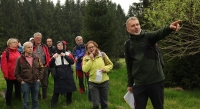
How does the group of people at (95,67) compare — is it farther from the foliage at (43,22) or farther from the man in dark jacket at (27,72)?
the foliage at (43,22)

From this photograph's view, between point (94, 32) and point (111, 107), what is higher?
point (94, 32)

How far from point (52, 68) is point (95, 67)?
5.72 ft

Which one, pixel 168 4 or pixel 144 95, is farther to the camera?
pixel 168 4

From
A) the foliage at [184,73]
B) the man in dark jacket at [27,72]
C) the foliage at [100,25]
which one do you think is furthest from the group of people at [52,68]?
the foliage at [100,25]

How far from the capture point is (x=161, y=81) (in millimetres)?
4016

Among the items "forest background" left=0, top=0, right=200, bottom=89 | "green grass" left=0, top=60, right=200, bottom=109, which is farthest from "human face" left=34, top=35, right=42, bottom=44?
"forest background" left=0, top=0, right=200, bottom=89

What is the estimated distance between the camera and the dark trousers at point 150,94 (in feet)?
13.0

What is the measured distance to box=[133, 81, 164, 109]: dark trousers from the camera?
3966mm

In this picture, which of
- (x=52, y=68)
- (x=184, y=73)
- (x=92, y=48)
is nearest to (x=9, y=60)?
(x=52, y=68)

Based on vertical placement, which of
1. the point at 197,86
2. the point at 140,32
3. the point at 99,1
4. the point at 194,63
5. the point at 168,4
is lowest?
the point at 197,86

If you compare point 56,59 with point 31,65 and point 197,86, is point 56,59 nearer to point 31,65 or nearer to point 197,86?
point 31,65

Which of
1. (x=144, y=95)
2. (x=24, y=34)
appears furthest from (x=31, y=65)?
(x=24, y=34)

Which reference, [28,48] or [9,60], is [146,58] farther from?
[9,60]

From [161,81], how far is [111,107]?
3396mm
